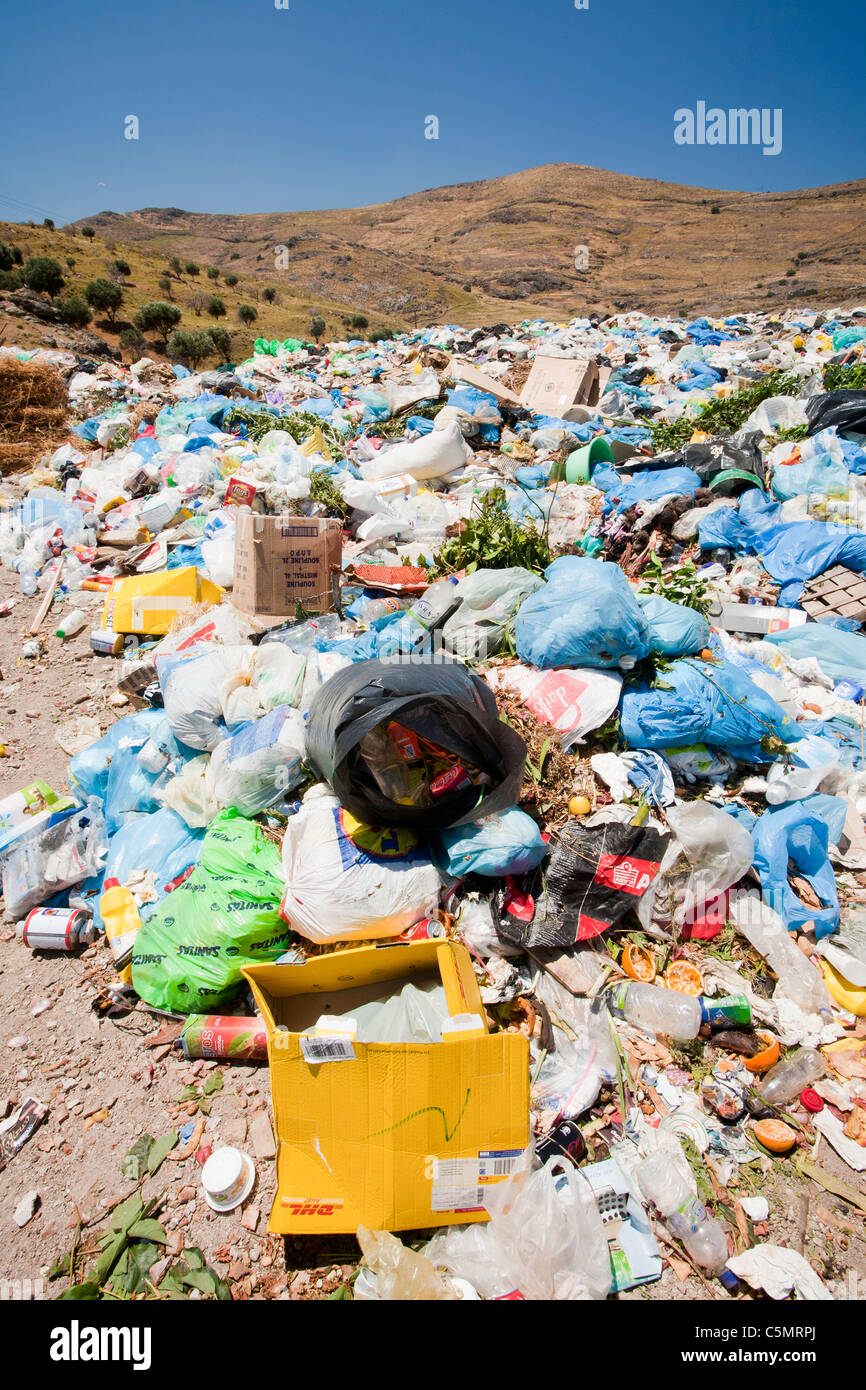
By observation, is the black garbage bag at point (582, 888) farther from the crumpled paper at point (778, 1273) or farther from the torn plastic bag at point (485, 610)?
the torn plastic bag at point (485, 610)

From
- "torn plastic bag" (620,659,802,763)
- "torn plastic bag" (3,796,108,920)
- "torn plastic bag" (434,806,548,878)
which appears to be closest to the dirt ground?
"torn plastic bag" (3,796,108,920)

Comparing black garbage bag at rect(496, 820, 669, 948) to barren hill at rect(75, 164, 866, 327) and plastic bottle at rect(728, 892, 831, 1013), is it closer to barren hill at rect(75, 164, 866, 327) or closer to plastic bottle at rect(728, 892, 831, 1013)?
plastic bottle at rect(728, 892, 831, 1013)

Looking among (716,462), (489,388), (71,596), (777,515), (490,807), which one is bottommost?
(490,807)

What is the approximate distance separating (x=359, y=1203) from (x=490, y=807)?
3.55ft

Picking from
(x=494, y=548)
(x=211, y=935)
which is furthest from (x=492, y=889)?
(x=494, y=548)

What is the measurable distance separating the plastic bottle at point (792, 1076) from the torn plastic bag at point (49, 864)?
7.98ft

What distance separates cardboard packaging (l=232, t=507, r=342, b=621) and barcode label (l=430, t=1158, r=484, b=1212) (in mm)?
2662

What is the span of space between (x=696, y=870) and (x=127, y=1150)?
194 centimetres

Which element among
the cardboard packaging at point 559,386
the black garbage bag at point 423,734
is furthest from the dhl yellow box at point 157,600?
the cardboard packaging at point 559,386

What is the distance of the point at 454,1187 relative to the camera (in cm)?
144

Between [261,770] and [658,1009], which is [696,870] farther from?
[261,770]

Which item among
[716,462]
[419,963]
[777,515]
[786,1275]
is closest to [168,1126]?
[419,963]
